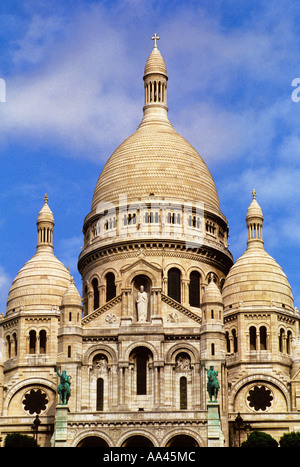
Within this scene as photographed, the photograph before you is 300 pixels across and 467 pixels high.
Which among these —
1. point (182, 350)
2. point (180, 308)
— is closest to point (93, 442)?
point (182, 350)

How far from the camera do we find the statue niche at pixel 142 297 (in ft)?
328

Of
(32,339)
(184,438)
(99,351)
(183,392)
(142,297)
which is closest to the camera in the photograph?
(184,438)

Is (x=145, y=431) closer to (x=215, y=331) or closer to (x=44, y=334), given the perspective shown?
(x=215, y=331)

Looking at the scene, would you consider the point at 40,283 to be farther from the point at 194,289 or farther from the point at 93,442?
the point at 93,442

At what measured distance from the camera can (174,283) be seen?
4343 inches

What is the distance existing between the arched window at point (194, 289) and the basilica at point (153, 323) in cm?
9

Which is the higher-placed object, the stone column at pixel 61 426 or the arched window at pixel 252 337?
the arched window at pixel 252 337

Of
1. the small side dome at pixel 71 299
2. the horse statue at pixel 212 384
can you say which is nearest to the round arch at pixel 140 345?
the small side dome at pixel 71 299

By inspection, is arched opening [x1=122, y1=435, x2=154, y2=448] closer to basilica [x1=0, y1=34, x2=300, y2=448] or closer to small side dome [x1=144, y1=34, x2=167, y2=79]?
basilica [x1=0, y1=34, x2=300, y2=448]

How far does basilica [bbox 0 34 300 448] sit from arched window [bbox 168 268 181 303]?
0.32 ft

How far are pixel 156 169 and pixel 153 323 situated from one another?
1922 centimetres

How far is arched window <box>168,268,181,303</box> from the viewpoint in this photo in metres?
110

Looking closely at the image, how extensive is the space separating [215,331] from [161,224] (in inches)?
607

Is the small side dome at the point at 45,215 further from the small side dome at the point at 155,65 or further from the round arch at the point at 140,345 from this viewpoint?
the round arch at the point at 140,345
